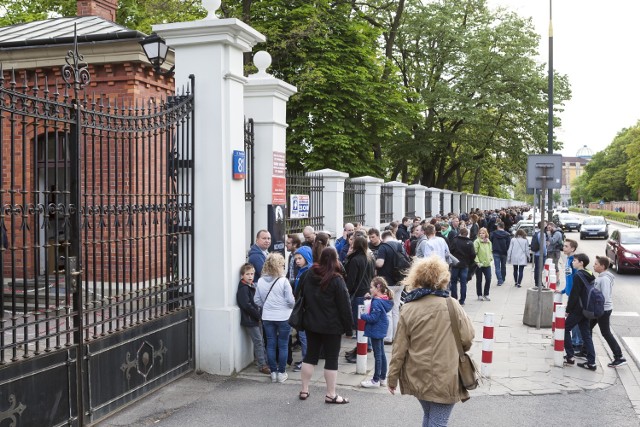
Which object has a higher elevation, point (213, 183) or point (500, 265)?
point (213, 183)

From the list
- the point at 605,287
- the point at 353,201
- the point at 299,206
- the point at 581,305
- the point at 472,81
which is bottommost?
the point at 581,305

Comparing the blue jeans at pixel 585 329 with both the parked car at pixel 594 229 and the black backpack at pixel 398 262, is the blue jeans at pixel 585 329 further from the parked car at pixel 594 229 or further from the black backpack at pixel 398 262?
the parked car at pixel 594 229

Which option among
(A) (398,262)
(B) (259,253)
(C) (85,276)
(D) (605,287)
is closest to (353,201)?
(A) (398,262)

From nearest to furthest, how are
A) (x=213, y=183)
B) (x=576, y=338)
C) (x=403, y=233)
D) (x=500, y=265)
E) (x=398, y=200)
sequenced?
(x=213, y=183) → (x=576, y=338) → (x=403, y=233) → (x=500, y=265) → (x=398, y=200)

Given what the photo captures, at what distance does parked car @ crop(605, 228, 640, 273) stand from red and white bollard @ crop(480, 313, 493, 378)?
1309 centimetres

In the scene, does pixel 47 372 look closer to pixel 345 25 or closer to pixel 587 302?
pixel 587 302

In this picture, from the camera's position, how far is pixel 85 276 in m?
5.62

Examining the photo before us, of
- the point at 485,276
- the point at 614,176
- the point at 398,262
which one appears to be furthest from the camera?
the point at 614,176

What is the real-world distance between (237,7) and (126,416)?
1801 cm

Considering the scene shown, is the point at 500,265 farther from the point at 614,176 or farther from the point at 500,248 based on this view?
the point at 614,176

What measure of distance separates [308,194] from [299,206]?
86 centimetres

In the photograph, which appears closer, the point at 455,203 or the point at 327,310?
the point at 327,310

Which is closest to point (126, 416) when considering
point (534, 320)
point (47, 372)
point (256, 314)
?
point (47, 372)

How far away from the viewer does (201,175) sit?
7539 mm
